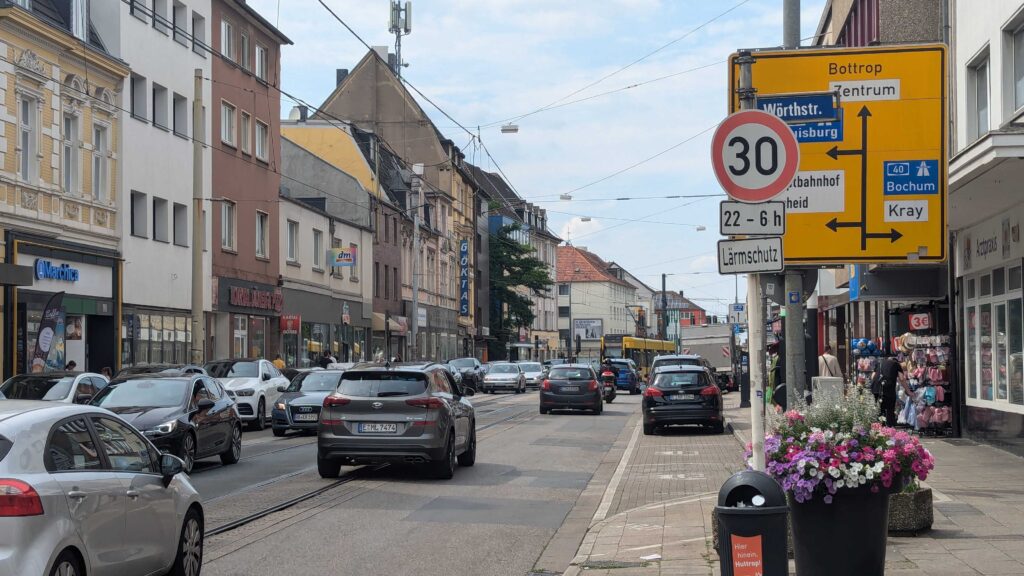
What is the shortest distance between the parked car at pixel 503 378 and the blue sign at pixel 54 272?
1055 inches

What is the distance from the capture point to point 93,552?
6.95 m

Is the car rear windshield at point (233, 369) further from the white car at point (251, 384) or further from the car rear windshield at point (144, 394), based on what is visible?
the car rear windshield at point (144, 394)

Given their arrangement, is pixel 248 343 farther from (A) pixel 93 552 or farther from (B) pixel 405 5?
(A) pixel 93 552

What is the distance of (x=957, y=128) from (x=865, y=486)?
40.9 feet

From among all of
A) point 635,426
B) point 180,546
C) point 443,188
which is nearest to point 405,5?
point 443,188

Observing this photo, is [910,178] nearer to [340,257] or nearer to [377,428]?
[377,428]

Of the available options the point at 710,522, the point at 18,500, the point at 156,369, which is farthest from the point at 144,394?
the point at 18,500

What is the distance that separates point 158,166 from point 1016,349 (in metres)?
24.5

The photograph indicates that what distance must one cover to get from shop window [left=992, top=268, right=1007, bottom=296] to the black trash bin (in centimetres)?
1265

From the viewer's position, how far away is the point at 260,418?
28.2 meters

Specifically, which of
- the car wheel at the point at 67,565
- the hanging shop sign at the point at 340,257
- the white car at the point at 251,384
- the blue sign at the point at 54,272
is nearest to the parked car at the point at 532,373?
the hanging shop sign at the point at 340,257

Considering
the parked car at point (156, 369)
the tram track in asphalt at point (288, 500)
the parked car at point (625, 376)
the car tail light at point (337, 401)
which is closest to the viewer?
the tram track in asphalt at point (288, 500)

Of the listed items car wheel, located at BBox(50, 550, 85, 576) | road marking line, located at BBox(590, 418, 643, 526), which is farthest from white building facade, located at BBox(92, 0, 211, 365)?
car wheel, located at BBox(50, 550, 85, 576)

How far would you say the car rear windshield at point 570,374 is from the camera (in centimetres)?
3406
